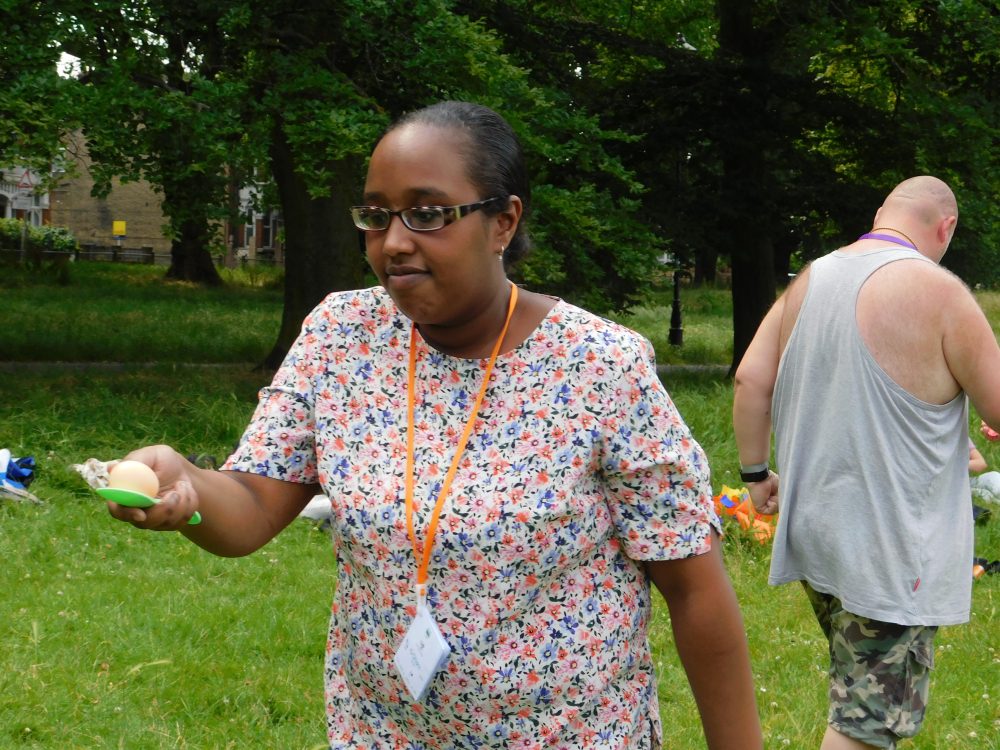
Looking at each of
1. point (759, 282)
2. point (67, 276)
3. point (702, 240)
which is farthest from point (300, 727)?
point (67, 276)

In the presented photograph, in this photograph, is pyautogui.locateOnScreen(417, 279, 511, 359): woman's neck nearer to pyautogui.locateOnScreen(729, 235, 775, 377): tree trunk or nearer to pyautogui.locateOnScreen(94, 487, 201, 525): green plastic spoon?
pyautogui.locateOnScreen(94, 487, 201, 525): green plastic spoon

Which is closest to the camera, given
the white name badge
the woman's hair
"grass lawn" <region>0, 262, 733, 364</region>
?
the white name badge

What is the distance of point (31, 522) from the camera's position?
22.3 ft

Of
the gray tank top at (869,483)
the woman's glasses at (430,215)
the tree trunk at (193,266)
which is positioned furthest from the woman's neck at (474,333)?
the tree trunk at (193,266)

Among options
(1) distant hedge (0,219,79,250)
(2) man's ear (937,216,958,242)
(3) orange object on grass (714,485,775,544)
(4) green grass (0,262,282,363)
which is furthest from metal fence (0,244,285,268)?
(2) man's ear (937,216,958,242)

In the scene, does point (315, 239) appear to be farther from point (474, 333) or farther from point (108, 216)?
point (108, 216)

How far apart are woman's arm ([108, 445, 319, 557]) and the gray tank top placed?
1.98m

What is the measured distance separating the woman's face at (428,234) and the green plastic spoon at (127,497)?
55 cm

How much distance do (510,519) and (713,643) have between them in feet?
1.52

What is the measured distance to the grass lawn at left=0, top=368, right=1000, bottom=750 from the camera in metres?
4.38

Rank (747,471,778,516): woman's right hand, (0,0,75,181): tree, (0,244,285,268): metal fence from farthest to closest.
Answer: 1. (0,244,285,268): metal fence
2. (0,0,75,181): tree
3. (747,471,778,516): woman's right hand

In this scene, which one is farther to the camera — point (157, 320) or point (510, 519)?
point (157, 320)

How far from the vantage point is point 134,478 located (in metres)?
1.62

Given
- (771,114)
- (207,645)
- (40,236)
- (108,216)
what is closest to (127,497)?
Answer: (207,645)
